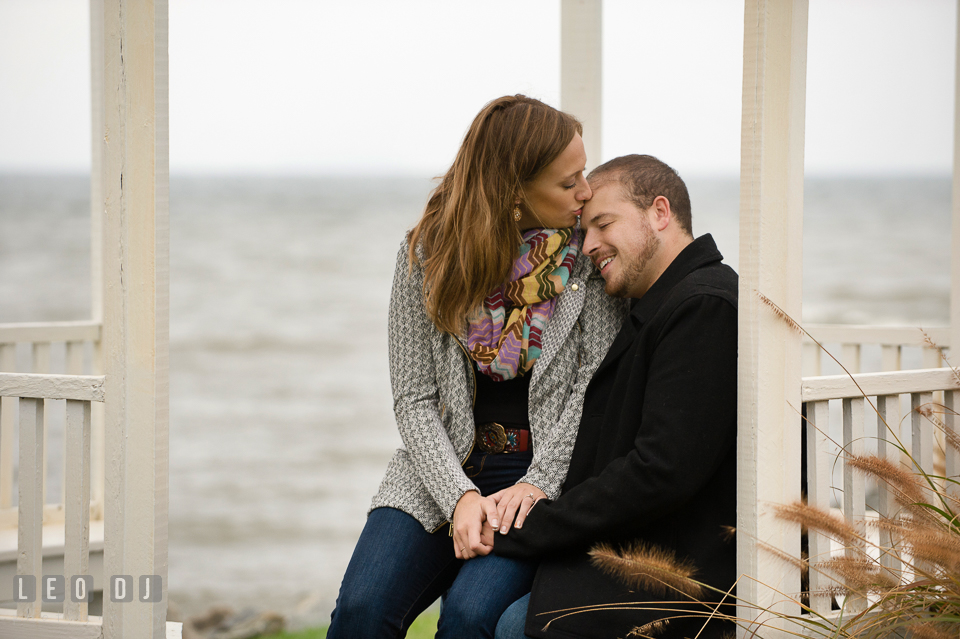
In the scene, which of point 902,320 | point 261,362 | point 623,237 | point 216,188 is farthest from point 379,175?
point 623,237

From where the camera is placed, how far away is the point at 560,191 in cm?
246

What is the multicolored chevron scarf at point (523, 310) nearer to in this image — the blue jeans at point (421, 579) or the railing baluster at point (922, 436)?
the blue jeans at point (421, 579)

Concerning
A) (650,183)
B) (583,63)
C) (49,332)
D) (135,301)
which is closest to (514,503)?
(650,183)

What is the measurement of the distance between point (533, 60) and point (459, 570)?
1553cm

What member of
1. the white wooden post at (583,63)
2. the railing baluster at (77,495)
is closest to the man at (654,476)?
the railing baluster at (77,495)

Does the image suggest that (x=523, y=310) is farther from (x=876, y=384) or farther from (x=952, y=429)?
(x=952, y=429)

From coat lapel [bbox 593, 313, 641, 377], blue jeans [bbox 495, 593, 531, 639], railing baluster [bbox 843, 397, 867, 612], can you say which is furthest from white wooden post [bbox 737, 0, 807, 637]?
blue jeans [bbox 495, 593, 531, 639]

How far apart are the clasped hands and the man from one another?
17 mm

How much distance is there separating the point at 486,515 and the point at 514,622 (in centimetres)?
32

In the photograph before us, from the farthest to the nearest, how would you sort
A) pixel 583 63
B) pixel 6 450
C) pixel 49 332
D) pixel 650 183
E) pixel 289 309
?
pixel 289 309 → pixel 49 332 → pixel 6 450 → pixel 583 63 → pixel 650 183

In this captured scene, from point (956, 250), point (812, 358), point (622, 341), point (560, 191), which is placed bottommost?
point (812, 358)

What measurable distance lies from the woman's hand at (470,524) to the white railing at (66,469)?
3.34ft

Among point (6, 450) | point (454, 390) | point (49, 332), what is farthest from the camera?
point (49, 332)

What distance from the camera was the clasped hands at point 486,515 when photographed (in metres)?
2.28
